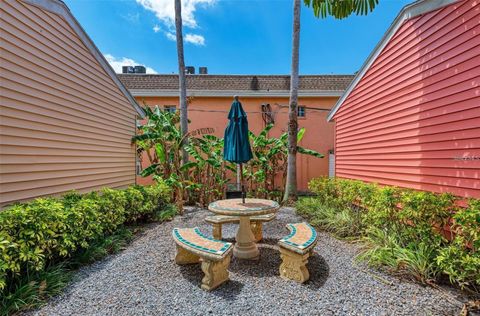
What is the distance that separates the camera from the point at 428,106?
178 inches

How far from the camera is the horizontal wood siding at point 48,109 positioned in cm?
372

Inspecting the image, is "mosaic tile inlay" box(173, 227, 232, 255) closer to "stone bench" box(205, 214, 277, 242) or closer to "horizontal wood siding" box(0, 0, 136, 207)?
"stone bench" box(205, 214, 277, 242)

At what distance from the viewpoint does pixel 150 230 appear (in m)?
5.87

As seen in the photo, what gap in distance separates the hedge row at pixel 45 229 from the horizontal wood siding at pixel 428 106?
579cm

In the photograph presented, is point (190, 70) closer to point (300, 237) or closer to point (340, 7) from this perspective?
point (340, 7)

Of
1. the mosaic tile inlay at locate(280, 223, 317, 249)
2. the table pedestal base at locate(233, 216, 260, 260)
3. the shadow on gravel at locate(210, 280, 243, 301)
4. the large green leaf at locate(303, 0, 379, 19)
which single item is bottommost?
the shadow on gravel at locate(210, 280, 243, 301)

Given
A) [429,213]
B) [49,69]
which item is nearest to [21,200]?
[49,69]

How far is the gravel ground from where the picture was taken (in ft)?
8.80

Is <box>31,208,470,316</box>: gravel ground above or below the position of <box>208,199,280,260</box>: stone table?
below

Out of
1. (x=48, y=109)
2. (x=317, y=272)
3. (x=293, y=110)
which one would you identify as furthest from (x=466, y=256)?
(x=48, y=109)

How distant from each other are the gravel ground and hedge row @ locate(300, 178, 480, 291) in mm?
307

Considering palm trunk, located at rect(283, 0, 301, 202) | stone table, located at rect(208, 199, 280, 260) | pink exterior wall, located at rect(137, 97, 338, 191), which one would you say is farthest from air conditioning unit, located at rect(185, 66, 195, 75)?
stone table, located at rect(208, 199, 280, 260)

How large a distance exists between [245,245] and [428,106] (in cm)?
415

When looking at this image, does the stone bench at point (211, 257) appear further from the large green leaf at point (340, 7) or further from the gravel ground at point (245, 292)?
the large green leaf at point (340, 7)
